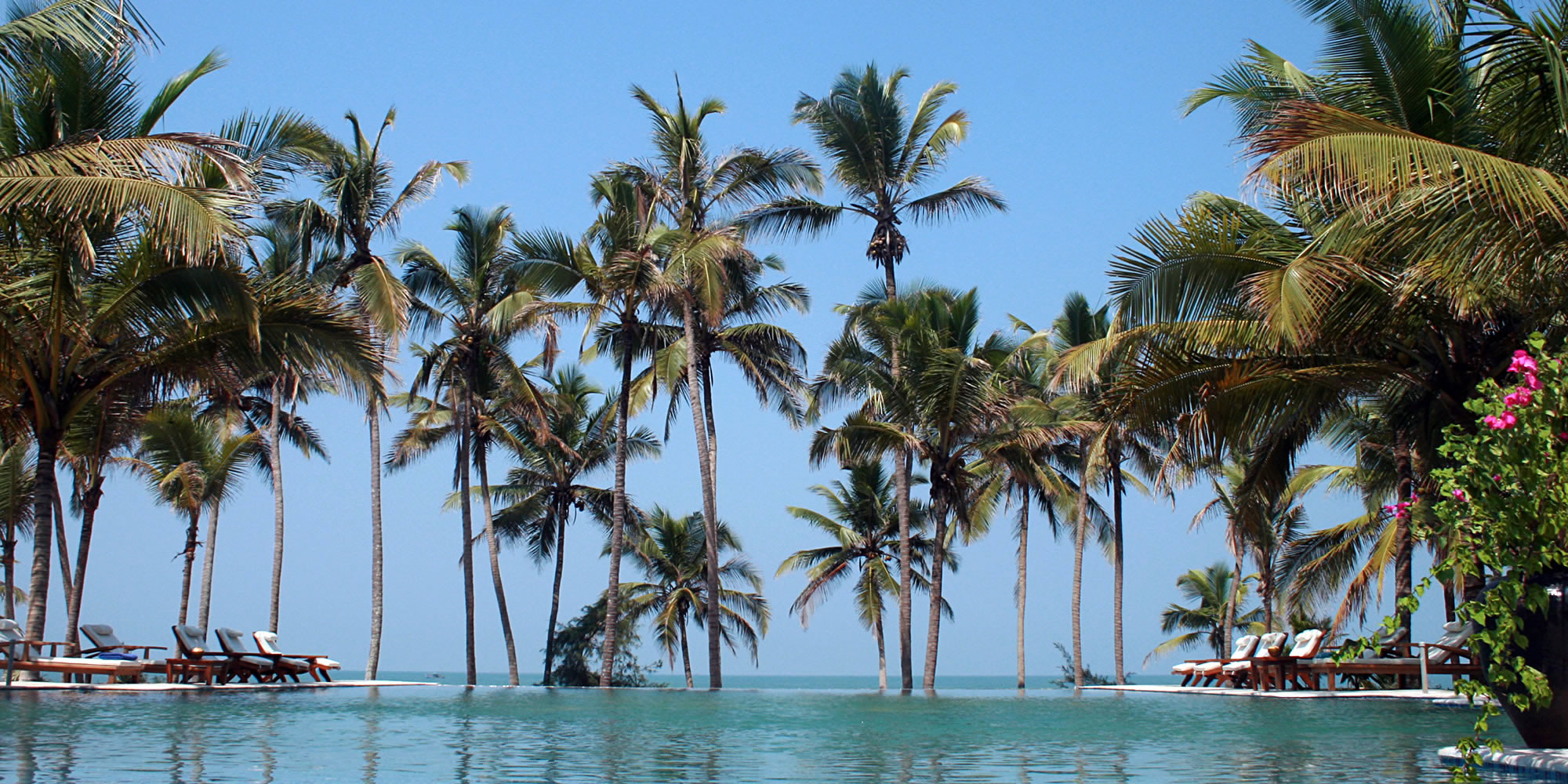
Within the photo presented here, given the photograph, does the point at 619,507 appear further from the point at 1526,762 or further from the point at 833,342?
the point at 1526,762

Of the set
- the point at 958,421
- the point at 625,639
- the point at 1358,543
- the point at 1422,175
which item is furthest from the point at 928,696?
the point at 625,639

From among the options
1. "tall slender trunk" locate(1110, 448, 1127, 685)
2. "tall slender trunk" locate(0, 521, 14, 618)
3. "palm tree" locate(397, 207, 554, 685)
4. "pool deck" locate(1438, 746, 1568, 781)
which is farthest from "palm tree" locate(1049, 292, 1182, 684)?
"tall slender trunk" locate(0, 521, 14, 618)

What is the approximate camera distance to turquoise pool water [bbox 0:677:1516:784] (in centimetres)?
679

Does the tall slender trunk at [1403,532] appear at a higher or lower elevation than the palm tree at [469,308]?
lower

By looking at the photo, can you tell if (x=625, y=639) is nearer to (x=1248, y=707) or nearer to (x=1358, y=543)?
(x=1358, y=543)

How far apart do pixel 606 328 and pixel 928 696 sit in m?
10.7

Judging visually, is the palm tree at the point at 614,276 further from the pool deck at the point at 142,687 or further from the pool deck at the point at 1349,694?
the pool deck at the point at 1349,694

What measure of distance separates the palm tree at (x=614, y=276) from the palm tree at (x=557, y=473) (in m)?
5.98

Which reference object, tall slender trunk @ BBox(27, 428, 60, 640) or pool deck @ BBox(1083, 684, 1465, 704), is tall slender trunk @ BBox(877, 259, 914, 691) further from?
tall slender trunk @ BBox(27, 428, 60, 640)

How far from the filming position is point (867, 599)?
31.5 m

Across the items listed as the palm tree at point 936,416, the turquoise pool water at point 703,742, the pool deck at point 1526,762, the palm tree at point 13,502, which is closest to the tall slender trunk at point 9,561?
the palm tree at point 13,502

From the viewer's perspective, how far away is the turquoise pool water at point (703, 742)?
6789 millimetres

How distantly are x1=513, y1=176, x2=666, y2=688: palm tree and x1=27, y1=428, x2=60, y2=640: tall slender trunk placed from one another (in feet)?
36.6

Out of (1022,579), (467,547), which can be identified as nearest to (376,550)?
(467,547)
